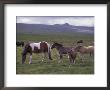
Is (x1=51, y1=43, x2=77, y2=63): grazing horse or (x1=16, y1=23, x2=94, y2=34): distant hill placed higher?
(x1=16, y1=23, x2=94, y2=34): distant hill

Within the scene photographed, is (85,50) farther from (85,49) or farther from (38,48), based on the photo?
(38,48)

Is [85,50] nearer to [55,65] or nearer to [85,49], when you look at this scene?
[85,49]

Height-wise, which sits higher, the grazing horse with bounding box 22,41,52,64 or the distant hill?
the distant hill

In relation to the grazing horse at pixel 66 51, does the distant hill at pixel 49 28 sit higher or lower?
higher

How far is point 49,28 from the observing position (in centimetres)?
155

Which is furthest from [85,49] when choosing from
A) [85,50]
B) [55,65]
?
[55,65]

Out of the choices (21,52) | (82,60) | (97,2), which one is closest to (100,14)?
(97,2)

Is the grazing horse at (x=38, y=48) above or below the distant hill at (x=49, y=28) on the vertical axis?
below

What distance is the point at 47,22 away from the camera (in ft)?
5.10

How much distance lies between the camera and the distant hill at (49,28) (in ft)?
5.09

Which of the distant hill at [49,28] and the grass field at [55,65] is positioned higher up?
the distant hill at [49,28]

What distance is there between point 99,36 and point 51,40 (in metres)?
0.15

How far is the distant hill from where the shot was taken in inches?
61.1

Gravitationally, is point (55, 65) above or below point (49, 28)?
below
